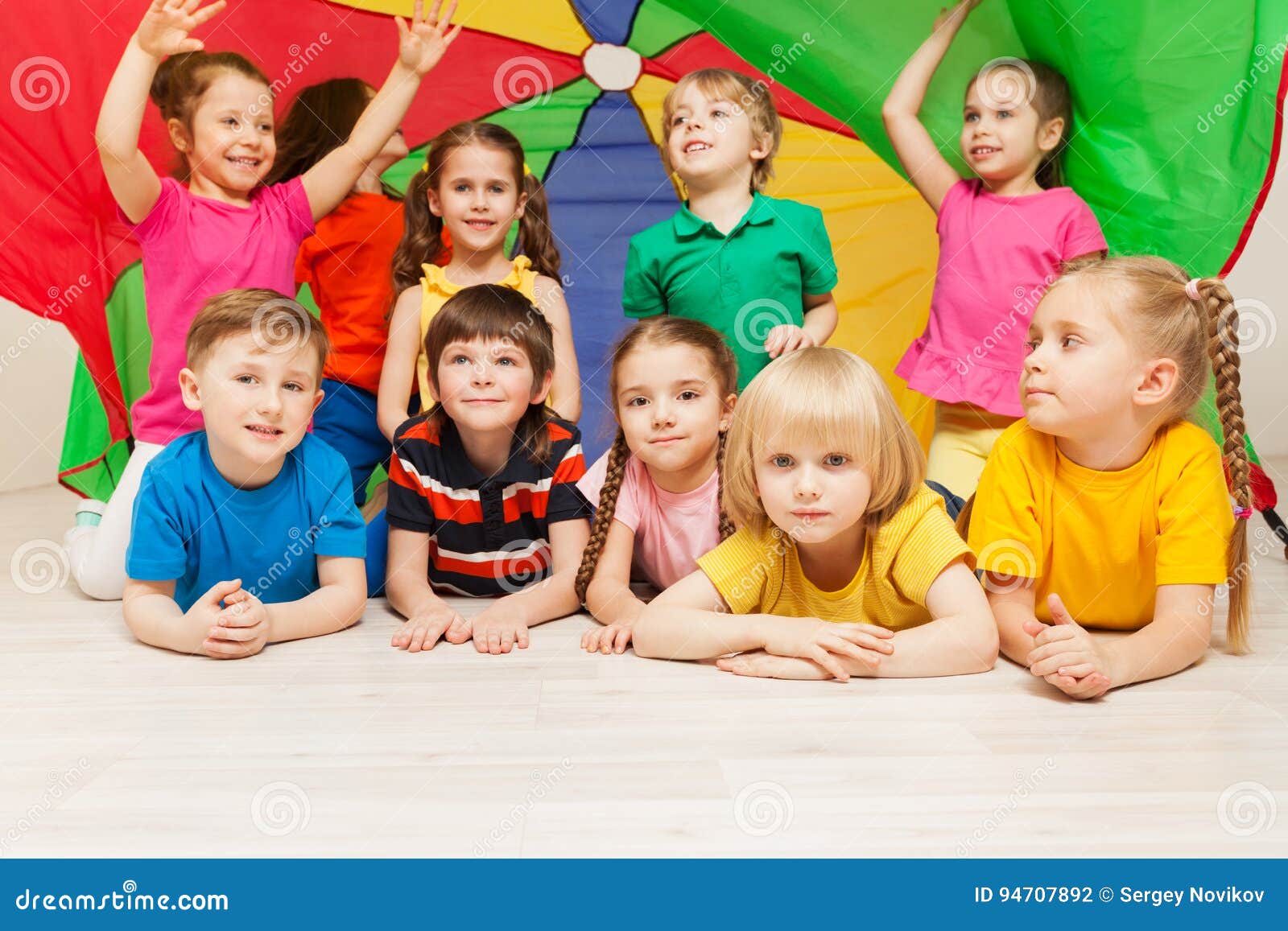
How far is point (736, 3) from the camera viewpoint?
7.50ft

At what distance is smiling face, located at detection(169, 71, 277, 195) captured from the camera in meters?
1.99

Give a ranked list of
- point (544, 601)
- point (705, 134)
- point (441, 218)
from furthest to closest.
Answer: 1. point (441, 218)
2. point (705, 134)
3. point (544, 601)

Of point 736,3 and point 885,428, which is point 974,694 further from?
point 736,3

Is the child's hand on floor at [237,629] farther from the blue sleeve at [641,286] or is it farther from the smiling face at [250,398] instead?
the blue sleeve at [641,286]

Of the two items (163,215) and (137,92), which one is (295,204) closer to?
(163,215)

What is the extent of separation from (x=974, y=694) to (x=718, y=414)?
0.56 meters

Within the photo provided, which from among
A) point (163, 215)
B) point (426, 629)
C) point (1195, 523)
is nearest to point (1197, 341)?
point (1195, 523)

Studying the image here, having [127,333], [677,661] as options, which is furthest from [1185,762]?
[127,333]

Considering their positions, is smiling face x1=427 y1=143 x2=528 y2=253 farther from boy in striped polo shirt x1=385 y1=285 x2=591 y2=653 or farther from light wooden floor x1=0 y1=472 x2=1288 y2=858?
light wooden floor x1=0 y1=472 x2=1288 y2=858

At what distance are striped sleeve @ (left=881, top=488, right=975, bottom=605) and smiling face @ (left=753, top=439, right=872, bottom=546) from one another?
0.06m

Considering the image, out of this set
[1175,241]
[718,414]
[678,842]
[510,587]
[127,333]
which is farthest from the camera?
[127,333]

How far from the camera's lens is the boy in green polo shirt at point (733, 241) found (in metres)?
1.95

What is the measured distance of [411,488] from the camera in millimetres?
1746

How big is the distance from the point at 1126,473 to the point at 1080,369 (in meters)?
0.16
